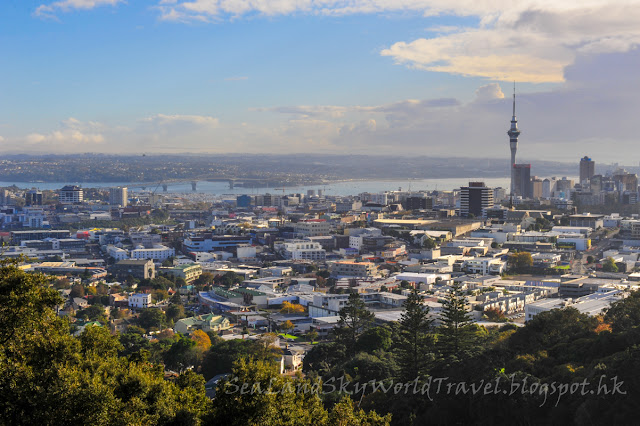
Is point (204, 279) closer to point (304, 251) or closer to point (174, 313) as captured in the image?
point (174, 313)

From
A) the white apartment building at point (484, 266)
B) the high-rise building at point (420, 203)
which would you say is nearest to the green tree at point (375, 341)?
the white apartment building at point (484, 266)

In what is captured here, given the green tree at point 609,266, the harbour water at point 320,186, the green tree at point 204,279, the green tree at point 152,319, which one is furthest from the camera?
the harbour water at point 320,186

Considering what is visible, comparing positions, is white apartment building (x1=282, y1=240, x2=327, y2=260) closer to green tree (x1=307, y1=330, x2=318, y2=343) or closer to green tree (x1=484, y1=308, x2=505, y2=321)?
green tree (x1=484, y1=308, x2=505, y2=321)

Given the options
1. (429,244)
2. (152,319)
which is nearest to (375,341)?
(152,319)

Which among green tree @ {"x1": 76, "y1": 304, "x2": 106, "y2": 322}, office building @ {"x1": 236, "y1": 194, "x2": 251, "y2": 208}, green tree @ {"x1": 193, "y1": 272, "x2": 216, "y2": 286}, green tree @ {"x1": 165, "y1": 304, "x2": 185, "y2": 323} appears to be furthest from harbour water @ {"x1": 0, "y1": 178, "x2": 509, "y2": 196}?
green tree @ {"x1": 76, "y1": 304, "x2": 106, "y2": 322}

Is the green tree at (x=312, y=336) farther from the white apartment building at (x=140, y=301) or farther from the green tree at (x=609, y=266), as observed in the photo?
the green tree at (x=609, y=266)

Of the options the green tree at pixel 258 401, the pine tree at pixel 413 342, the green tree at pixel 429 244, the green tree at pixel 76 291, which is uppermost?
the green tree at pixel 258 401

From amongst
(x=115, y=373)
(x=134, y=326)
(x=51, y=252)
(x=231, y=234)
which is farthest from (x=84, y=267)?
(x=115, y=373)
